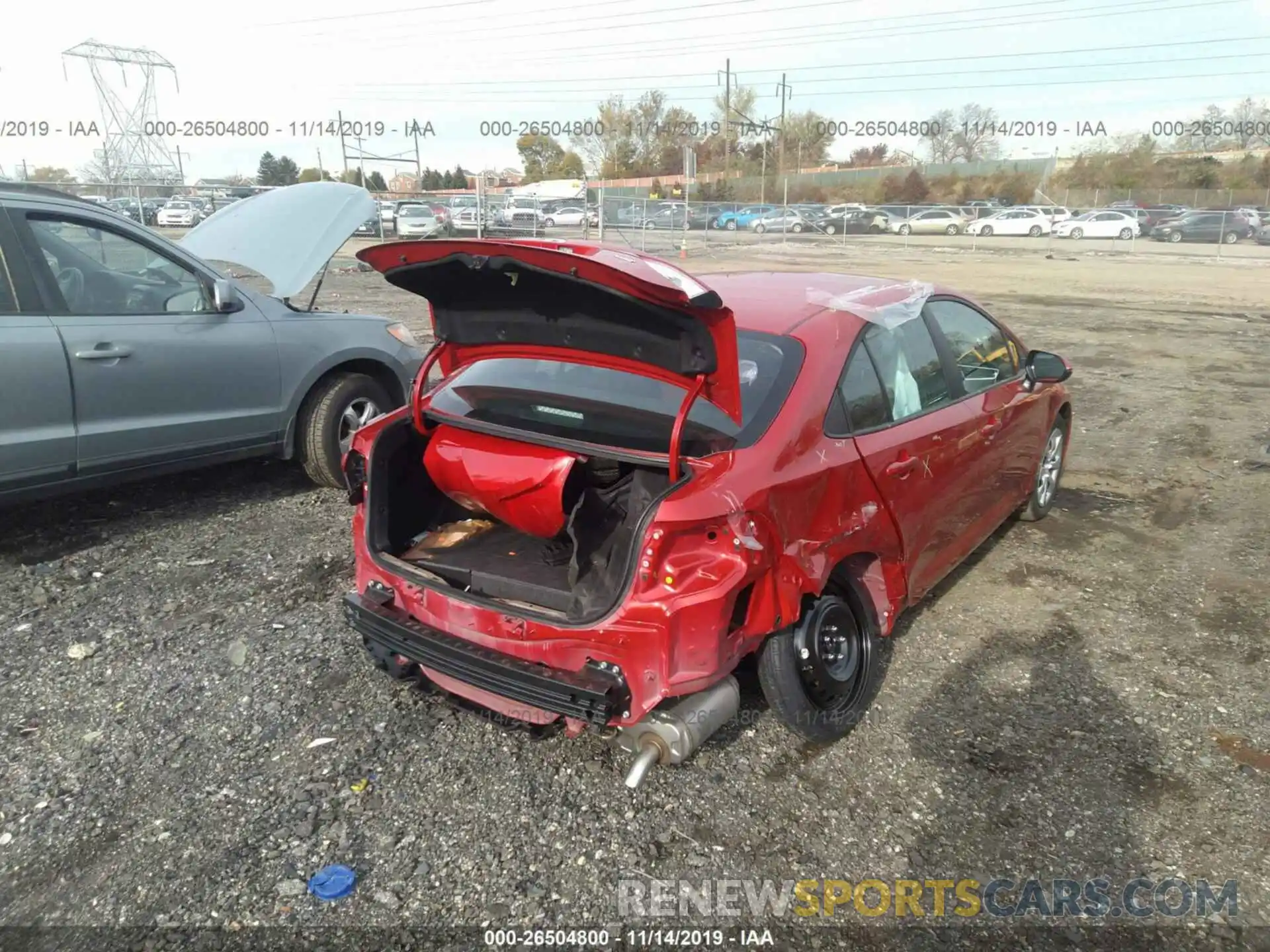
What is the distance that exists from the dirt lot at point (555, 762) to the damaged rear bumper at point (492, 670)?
0.37 meters

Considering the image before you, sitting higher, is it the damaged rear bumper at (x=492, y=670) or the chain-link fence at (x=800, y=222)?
the chain-link fence at (x=800, y=222)

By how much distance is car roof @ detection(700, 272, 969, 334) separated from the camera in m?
3.31

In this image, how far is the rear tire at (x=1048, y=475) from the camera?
5141mm

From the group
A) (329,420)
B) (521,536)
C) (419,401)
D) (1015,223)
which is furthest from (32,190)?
(1015,223)

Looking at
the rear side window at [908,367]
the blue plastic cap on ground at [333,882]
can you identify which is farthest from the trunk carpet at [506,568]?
the rear side window at [908,367]

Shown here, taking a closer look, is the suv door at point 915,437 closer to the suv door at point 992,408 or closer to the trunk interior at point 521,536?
the suv door at point 992,408

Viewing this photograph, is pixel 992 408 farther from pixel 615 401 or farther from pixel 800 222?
pixel 800 222

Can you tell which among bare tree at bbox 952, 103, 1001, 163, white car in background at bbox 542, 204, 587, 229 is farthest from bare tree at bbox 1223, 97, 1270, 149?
white car in background at bbox 542, 204, 587, 229

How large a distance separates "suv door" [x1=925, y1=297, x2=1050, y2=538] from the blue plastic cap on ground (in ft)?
9.70

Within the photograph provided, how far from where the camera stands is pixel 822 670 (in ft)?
9.91

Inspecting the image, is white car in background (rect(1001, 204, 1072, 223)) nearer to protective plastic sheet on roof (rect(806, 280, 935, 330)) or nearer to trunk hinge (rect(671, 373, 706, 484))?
protective plastic sheet on roof (rect(806, 280, 935, 330))

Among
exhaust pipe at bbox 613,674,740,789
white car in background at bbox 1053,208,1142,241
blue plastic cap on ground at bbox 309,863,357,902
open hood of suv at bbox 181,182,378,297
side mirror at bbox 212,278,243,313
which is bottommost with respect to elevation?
blue plastic cap on ground at bbox 309,863,357,902

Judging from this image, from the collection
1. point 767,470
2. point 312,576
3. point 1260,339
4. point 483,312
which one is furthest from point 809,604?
point 1260,339

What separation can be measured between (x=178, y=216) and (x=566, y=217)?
559 inches
